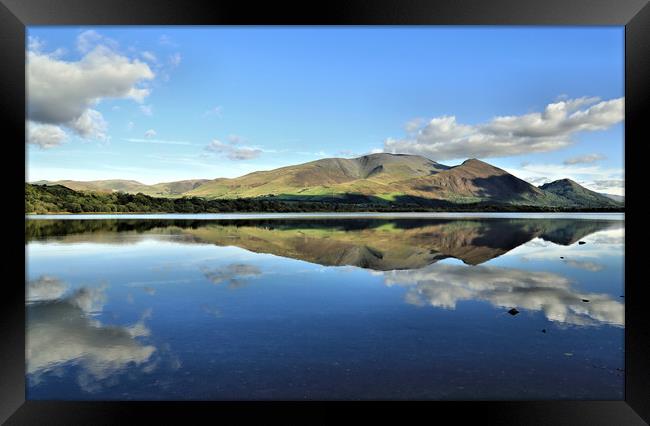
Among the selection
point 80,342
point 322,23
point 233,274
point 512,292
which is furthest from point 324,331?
point 233,274

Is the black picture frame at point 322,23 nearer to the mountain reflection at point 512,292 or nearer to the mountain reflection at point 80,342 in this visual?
the mountain reflection at point 80,342

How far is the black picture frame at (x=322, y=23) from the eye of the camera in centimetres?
513

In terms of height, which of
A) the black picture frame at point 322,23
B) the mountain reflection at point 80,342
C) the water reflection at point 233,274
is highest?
the black picture frame at point 322,23

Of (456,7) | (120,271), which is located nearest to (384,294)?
(456,7)

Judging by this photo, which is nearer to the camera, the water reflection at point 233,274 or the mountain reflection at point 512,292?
the mountain reflection at point 512,292

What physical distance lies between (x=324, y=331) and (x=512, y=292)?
8.00m

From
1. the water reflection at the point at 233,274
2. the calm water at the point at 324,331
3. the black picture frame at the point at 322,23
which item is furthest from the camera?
the water reflection at the point at 233,274

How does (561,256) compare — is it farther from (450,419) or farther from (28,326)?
(28,326)

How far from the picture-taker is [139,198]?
465 ft

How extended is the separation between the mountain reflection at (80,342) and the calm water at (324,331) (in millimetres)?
44

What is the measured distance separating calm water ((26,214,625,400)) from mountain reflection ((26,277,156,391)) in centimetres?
4

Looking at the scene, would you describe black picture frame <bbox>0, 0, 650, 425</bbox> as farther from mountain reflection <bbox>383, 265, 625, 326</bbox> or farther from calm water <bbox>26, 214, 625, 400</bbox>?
mountain reflection <bbox>383, 265, 625, 326</bbox>

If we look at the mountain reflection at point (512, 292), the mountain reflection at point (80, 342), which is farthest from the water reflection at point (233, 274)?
the mountain reflection at point (512, 292)

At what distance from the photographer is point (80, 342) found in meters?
9.16
